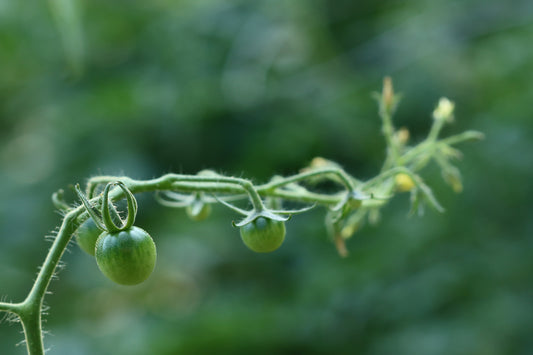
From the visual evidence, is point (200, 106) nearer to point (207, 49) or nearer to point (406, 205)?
point (207, 49)

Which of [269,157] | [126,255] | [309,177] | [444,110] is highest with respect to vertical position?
[269,157]

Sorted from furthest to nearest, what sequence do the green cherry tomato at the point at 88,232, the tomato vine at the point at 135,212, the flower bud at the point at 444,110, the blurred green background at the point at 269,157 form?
the blurred green background at the point at 269,157 → the flower bud at the point at 444,110 → the green cherry tomato at the point at 88,232 → the tomato vine at the point at 135,212

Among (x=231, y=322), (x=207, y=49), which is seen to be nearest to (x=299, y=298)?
(x=231, y=322)

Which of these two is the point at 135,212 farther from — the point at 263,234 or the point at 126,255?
the point at 263,234

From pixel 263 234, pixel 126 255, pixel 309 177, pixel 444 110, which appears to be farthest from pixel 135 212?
pixel 444 110

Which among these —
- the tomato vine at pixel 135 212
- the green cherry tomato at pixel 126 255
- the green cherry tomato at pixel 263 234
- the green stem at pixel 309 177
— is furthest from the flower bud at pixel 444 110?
the green cherry tomato at pixel 126 255

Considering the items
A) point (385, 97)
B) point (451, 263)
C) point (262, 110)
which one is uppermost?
point (262, 110)

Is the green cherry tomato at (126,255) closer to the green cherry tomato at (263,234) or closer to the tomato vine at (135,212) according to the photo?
the tomato vine at (135,212)
